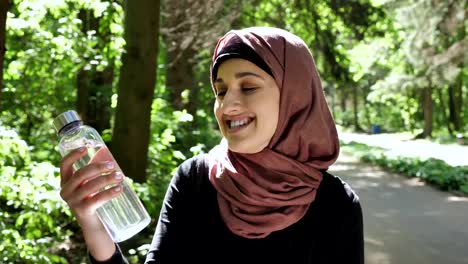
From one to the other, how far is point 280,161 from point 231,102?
0.29 metres

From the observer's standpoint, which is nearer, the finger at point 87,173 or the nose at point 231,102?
the finger at point 87,173

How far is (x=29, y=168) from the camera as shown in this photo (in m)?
4.36

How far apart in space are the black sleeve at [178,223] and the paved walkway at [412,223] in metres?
5.63

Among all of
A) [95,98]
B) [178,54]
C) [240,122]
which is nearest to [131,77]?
[95,98]

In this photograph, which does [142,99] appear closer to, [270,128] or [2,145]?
[2,145]

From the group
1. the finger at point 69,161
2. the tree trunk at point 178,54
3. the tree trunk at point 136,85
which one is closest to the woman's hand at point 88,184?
the finger at point 69,161

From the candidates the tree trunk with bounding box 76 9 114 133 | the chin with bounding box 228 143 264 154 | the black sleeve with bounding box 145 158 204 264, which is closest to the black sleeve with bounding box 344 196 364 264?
the chin with bounding box 228 143 264 154

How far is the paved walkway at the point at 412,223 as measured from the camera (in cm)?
725

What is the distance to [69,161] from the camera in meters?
1.47

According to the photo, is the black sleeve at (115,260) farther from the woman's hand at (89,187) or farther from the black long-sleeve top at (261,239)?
the black long-sleeve top at (261,239)

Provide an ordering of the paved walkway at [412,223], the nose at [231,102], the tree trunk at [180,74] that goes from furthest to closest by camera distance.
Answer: the tree trunk at [180,74], the paved walkway at [412,223], the nose at [231,102]

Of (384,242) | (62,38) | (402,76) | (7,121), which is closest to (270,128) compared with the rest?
(62,38)

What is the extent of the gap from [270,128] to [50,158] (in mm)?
4630

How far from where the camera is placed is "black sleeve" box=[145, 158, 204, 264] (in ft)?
5.81
